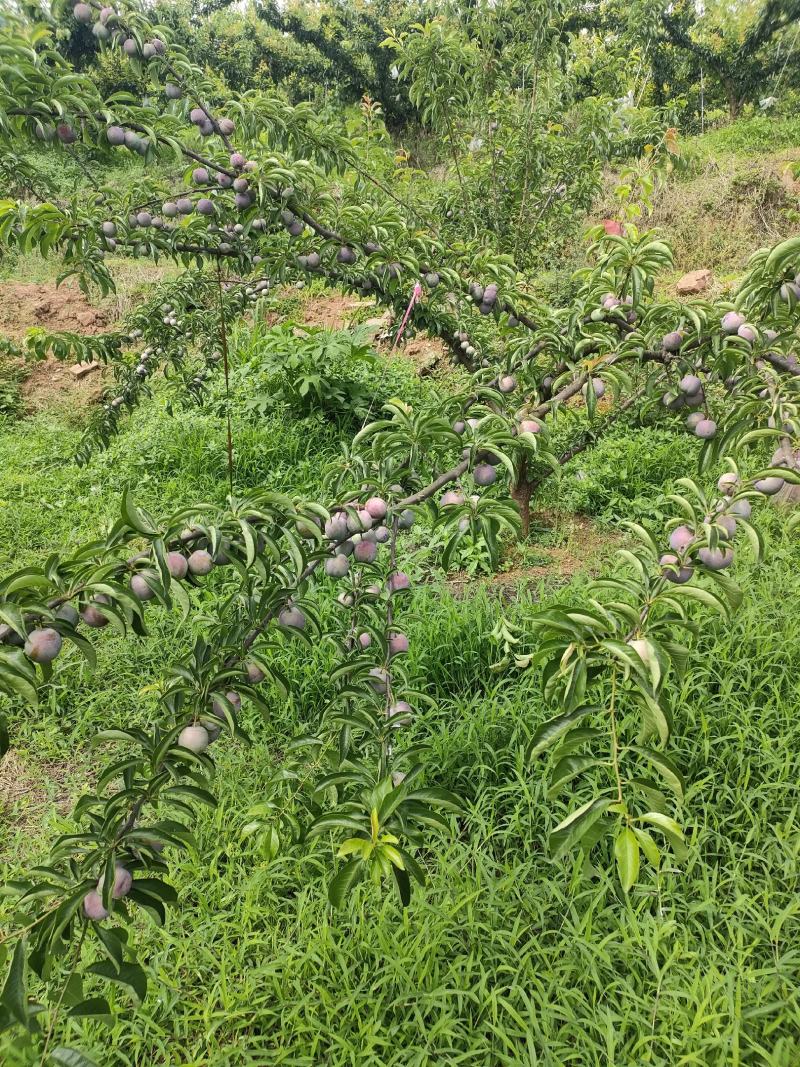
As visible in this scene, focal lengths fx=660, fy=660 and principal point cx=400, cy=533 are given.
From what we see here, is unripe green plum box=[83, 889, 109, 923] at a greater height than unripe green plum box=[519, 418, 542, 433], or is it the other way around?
unripe green plum box=[519, 418, 542, 433]

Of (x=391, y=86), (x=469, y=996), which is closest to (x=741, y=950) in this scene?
(x=469, y=996)

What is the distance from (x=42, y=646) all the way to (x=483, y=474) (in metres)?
0.65

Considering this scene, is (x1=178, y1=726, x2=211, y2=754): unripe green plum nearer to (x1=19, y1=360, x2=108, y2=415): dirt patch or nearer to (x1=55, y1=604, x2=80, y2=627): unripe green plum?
(x1=55, y1=604, x2=80, y2=627): unripe green plum

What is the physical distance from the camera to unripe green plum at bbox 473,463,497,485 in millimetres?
1043

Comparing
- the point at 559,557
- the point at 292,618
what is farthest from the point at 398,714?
the point at 559,557

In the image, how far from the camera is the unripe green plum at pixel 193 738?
81cm

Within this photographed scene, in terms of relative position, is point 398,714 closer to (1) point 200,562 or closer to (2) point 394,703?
(2) point 394,703

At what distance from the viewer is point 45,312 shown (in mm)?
6742

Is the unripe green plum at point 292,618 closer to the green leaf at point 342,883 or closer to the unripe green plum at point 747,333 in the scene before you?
the green leaf at point 342,883

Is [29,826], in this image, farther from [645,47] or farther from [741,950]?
[645,47]

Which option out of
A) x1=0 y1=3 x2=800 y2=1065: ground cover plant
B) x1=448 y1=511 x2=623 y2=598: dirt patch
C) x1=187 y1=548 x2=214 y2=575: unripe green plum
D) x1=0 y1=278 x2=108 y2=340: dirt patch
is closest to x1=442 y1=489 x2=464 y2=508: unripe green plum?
x1=0 y1=3 x2=800 y2=1065: ground cover plant

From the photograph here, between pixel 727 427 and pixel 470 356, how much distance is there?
1.09 meters

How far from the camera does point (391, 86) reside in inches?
549

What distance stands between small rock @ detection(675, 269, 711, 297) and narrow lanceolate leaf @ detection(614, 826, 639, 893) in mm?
5777
